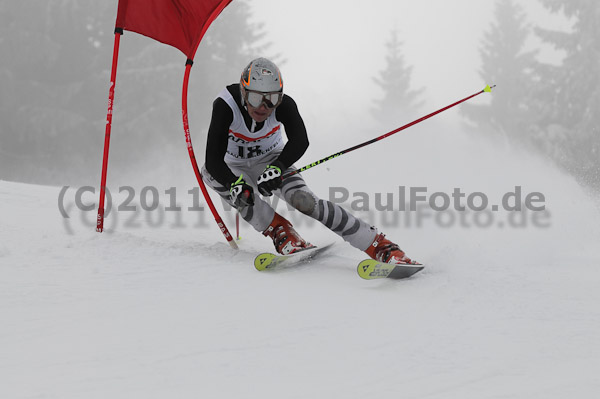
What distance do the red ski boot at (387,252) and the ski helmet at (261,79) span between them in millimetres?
1427

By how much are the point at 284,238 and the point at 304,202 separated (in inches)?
14.1

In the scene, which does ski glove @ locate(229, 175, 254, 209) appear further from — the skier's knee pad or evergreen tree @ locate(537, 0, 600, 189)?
evergreen tree @ locate(537, 0, 600, 189)

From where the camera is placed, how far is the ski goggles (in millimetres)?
3975

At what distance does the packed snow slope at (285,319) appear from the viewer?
193 cm

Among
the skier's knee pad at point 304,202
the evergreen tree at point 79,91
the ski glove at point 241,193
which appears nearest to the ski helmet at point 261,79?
the ski glove at point 241,193

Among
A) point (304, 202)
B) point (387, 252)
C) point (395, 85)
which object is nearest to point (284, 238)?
point (304, 202)

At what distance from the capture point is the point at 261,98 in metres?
3.99

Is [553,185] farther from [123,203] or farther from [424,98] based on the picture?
[424,98]

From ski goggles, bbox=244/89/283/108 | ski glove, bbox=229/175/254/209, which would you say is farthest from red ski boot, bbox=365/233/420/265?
ski goggles, bbox=244/89/283/108

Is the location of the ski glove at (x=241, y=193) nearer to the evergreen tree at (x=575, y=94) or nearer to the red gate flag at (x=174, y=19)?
the red gate flag at (x=174, y=19)

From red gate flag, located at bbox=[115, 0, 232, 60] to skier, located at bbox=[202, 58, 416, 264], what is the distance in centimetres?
121

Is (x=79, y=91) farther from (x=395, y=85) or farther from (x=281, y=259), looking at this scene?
(x=281, y=259)

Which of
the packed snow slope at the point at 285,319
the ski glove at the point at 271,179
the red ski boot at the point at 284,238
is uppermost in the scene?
the ski glove at the point at 271,179

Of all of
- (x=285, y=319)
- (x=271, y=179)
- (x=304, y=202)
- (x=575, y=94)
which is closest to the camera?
(x=285, y=319)
